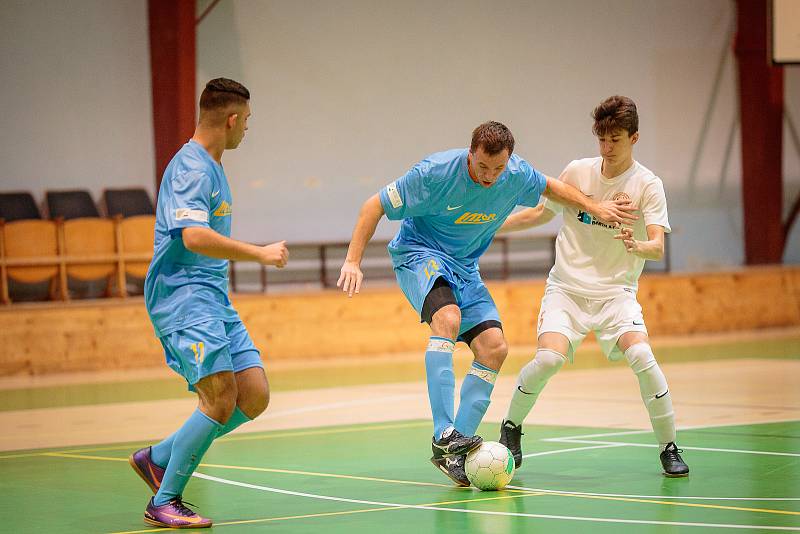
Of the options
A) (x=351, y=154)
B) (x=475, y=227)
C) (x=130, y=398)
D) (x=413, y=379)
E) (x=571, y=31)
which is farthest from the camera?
(x=571, y=31)

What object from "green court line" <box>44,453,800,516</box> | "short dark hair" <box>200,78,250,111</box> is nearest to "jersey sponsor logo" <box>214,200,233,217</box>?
"short dark hair" <box>200,78,250,111</box>

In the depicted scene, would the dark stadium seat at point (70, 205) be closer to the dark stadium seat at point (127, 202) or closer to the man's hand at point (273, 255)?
the dark stadium seat at point (127, 202)

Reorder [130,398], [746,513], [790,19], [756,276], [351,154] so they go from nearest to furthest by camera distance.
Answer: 1. [746,513]
2. [130,398]
3. [790,19]
4. [756,276]
5. [351,154]

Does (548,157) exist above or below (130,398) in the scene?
above

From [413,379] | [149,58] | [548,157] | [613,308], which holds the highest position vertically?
[149,58]

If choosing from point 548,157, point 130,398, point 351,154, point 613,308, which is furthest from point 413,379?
point 548,157

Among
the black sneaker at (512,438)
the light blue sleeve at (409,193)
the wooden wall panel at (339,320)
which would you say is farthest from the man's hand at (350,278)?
the wooden wall panel at (339,320)

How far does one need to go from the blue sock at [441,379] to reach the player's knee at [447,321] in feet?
0.11

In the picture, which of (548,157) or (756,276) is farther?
(548,157)

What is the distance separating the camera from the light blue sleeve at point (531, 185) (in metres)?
6.32

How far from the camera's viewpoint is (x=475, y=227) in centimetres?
634

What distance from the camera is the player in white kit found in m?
6.25

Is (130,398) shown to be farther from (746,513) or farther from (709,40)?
(709,40)

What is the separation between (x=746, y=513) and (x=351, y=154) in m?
13.0
